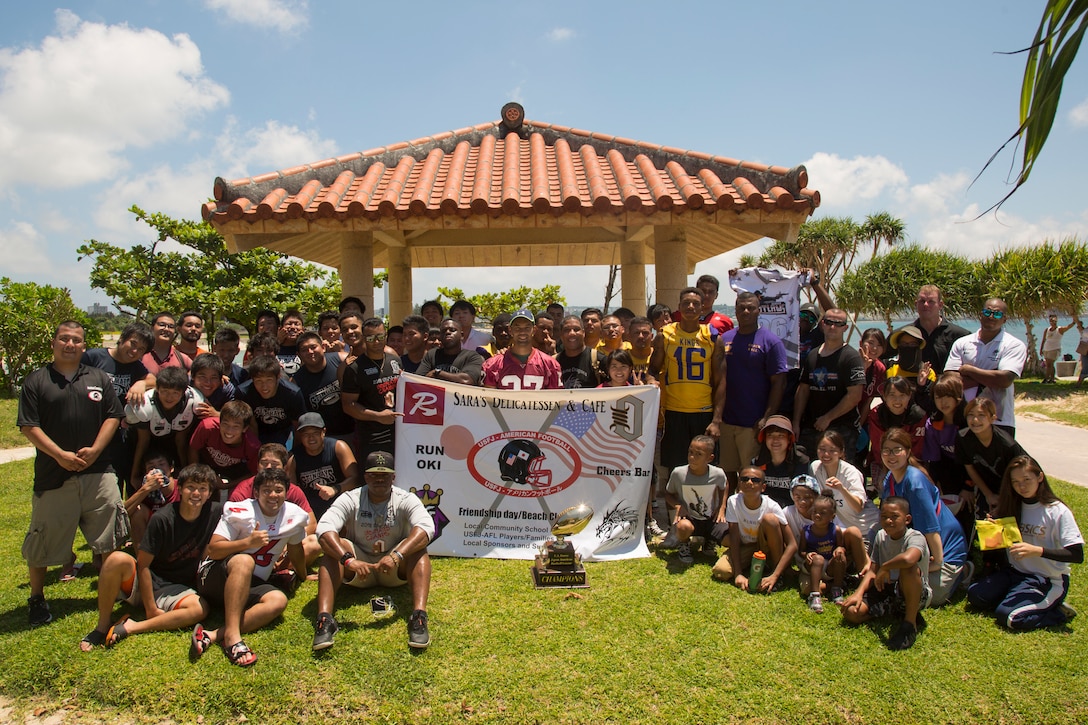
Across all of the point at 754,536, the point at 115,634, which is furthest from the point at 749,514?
the point at 115,634

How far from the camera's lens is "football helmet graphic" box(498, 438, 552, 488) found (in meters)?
6.03

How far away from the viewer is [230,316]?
17.6m

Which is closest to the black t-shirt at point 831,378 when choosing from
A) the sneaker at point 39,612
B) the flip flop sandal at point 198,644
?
the flip flop sandal at point 198,644

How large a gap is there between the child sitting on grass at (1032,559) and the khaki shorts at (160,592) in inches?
216

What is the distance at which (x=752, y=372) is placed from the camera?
6.29 m

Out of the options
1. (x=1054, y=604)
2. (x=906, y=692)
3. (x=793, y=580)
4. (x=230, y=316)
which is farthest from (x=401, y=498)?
(x=230, y=316)

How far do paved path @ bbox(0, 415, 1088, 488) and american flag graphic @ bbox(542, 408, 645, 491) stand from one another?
672cm

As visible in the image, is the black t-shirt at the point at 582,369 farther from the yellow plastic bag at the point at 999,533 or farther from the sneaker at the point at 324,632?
the yellow plastic bag at the point at 999,533

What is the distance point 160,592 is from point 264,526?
77 cm

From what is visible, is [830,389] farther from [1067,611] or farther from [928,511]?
[1067,611]

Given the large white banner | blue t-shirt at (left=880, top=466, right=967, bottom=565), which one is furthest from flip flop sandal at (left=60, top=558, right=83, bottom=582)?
blue t-shirt at (left=880, top=466, right=967, bottom=565)

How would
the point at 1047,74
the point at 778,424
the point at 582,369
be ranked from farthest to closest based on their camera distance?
1. the point at 582,369
2. the point at 778,424
3. the point at 1047,74

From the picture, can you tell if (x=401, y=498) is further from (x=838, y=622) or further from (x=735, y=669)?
(x=838, y=622)

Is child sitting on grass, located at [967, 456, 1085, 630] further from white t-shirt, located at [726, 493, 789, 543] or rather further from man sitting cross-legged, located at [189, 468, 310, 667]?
man sitting cross-legged, located at [189, 468, 310, 667]
